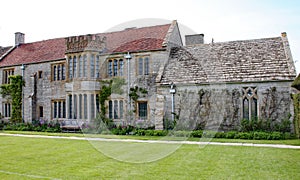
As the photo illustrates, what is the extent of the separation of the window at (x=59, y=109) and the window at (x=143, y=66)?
6.97 meters

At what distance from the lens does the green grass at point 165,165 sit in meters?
7.94

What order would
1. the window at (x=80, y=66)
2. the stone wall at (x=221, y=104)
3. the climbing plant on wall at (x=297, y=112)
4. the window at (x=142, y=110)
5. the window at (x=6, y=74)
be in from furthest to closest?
the window at (x=6, y=74), the window at (x=80, y=66), the window at (x=142, y=110), the stone wall at (x=221, y=104), the climbing plant on wall at (x=297, y=112)

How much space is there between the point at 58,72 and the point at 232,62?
43.8 feet

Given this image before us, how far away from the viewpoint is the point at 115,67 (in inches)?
859

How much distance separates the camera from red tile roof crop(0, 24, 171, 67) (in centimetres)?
2158

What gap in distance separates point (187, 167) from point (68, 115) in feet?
50.9

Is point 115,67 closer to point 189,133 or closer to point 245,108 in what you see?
point 189,133

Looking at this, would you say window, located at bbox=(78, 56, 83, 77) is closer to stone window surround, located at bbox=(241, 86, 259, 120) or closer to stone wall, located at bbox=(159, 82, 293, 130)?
stone wall, located at bbox=(159, 82, 293, 130)

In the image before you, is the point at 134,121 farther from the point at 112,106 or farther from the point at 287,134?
the point at 287,134

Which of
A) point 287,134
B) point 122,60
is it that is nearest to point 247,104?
point 287,134

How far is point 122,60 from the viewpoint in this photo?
2158cm

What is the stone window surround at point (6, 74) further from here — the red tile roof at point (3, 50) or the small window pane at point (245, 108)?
the small window pane at point (245, 108)

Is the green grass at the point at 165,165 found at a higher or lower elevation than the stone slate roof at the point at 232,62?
lower

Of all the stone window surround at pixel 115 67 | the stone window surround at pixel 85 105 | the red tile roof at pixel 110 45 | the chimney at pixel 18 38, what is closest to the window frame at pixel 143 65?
the red tile roof at pixel 110 45
